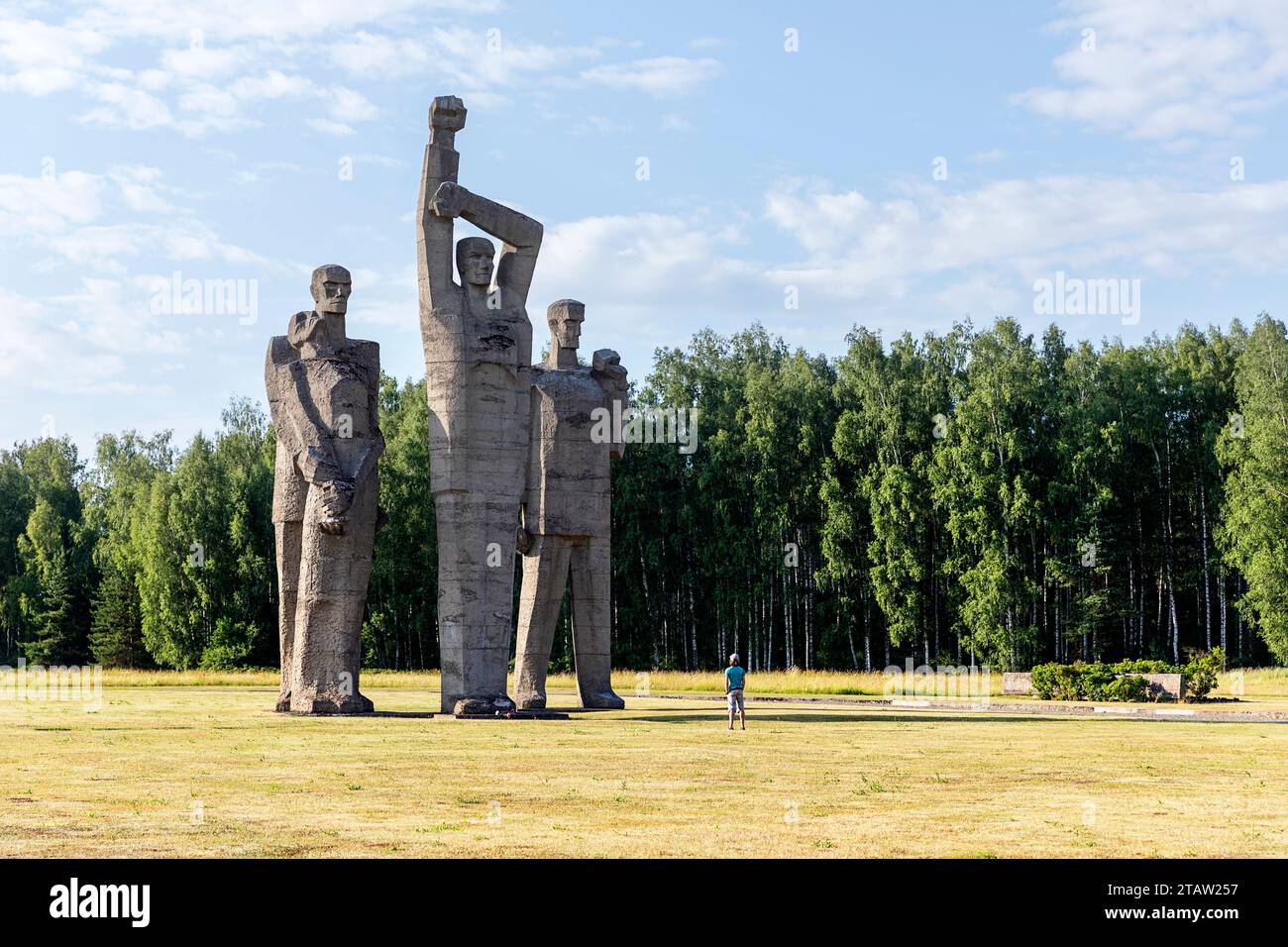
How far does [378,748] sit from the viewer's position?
16.7m

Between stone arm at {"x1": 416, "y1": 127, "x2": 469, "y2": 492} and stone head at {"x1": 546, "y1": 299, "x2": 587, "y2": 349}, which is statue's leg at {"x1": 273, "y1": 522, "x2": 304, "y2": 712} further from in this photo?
stone head at {"x1": 546, "y1": 299, "x2": 587, "y2": 349}

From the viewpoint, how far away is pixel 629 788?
1310cm

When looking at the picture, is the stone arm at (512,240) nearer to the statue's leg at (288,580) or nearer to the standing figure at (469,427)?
the standing figure at (469,427)

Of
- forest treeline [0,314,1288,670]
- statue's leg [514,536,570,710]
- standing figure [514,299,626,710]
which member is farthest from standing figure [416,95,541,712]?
forest treeline [0,314,1288,670]

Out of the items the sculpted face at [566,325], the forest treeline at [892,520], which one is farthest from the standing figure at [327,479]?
the forest treeline at [892,520]

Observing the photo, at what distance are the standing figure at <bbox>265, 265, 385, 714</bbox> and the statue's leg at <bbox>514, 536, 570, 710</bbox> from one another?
3.72 metres

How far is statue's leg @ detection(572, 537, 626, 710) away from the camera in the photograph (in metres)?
27.3

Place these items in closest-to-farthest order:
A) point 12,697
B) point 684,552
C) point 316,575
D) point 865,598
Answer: point 316,575
point 12,697
point 865,598
point 684,552

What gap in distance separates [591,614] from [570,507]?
2.31m

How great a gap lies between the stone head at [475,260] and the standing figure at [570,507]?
449 centimetres

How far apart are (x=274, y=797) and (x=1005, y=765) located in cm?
781

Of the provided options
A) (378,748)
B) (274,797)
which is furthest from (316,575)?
(274,797)

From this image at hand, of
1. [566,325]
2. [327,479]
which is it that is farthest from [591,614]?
[327,479]
